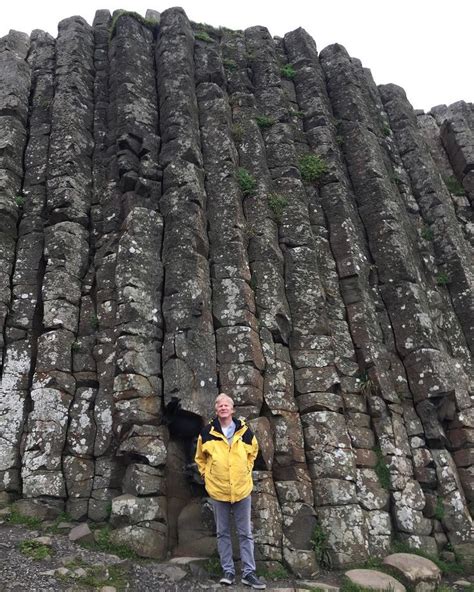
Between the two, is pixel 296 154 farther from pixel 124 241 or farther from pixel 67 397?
pixel 67 397

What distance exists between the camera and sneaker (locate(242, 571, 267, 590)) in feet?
27.7

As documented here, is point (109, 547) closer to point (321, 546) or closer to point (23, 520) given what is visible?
point (23, 520)

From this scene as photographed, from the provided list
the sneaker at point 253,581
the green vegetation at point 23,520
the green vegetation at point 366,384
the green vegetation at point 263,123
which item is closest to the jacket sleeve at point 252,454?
the sneaker at point 253,581

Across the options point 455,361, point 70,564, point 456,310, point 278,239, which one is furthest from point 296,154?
point 70,564

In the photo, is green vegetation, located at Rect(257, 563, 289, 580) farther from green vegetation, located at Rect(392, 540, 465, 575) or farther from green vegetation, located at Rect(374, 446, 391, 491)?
green vegetation, located at Rect(374, 446, 391, 491)

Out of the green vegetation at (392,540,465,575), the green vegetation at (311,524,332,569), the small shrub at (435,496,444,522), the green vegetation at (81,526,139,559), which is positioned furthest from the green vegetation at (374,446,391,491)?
the green vegetation at (81,526,139,559)

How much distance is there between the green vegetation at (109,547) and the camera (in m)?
9.36

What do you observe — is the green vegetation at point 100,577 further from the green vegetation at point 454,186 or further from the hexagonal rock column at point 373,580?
the green vegetation at point 454,186

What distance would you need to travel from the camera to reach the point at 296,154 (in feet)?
58.1

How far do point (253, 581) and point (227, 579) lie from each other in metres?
0.43

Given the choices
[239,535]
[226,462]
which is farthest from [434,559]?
[226,462]

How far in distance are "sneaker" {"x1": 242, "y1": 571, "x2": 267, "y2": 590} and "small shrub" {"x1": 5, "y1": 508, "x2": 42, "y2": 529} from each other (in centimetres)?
421

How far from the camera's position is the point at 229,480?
888 centimetres

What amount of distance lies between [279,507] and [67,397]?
5271mm
